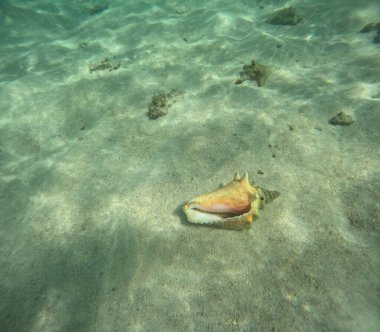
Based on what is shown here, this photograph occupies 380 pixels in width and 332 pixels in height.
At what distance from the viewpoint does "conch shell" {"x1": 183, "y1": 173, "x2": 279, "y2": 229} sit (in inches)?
130

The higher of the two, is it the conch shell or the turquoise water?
the conch shell

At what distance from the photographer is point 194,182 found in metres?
4.28

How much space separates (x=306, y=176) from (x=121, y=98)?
4686 millimetres

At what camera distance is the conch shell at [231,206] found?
3299 mm

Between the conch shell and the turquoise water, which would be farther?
the conch shell

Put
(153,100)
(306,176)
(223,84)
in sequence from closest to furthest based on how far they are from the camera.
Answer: (306,176) < (153,100) < (223,84)

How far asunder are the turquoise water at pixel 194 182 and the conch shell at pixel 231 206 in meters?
0.24

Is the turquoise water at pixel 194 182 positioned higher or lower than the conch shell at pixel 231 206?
lower

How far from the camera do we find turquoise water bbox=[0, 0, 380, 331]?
298cm

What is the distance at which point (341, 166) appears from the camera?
13.4 ft

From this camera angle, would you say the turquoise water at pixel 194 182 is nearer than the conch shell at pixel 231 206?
Yes

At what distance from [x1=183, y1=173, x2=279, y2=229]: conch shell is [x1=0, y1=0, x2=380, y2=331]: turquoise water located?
238 mm

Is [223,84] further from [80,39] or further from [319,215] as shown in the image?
[80,39]

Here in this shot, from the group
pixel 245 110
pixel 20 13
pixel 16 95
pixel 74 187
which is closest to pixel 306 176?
pixel 245 110
